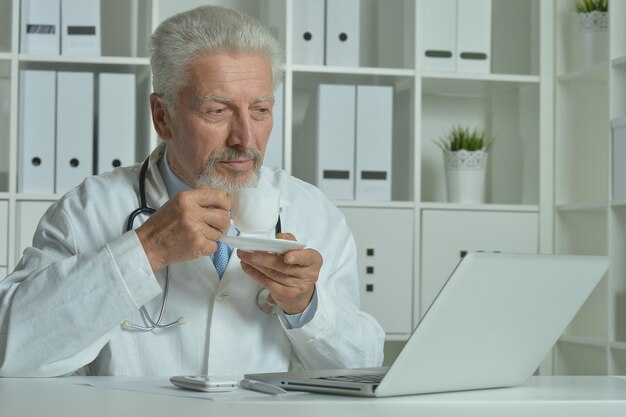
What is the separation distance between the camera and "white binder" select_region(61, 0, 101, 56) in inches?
117

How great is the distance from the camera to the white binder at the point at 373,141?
3098mm

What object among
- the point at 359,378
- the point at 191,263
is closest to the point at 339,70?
the point at 191,263

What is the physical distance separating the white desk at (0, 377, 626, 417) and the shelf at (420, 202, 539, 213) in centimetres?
188

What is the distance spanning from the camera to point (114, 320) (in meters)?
1.51

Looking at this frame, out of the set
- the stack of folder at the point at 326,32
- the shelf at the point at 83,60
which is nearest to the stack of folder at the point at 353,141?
the stack of folder at the point at 326,32

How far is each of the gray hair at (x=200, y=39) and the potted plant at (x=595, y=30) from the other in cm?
159

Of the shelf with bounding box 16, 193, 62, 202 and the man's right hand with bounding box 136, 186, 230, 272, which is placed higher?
the shelf with bounding box 16, 193, 62, 202

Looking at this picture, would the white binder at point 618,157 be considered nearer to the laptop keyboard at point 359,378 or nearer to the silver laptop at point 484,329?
the silver laptop at point 484,329

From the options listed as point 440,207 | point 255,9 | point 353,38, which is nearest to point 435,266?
point 440,207

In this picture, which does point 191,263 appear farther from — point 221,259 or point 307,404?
point 307,404

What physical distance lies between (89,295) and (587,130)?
221cm

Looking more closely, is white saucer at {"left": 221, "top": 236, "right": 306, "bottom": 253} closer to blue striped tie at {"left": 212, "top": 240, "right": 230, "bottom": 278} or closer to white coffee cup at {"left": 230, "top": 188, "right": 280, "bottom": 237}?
white coffee cup at {"left": 230, "top": 188, "right": 280, "bottom": 237}

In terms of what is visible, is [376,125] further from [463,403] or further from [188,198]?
[463,403]

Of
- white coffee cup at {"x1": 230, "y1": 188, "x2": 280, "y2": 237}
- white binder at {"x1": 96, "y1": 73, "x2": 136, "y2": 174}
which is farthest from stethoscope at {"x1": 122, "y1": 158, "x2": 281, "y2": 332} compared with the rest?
white binder at {"x1": 96, "y1": 73, "x2": 136, "y2": 174}
